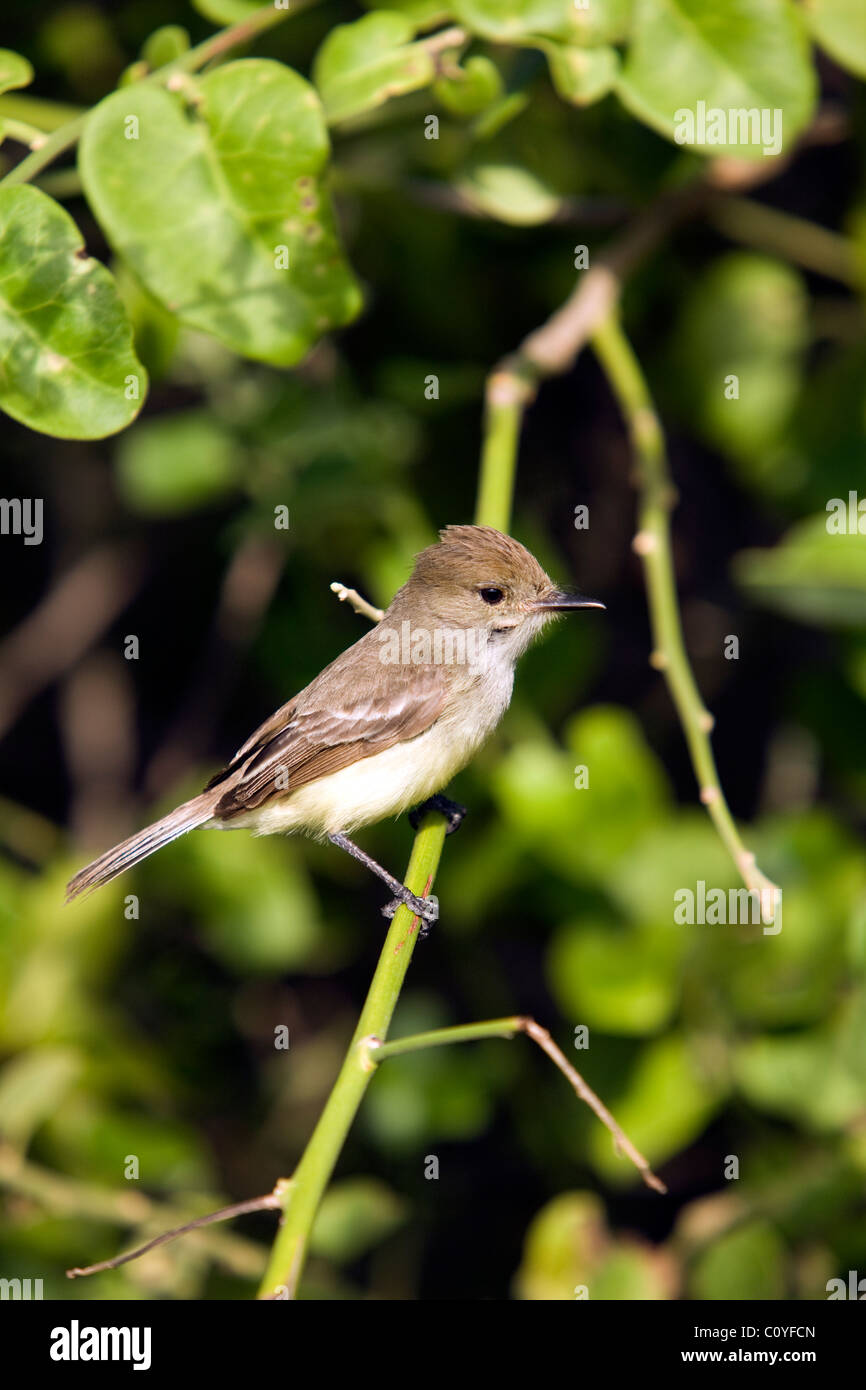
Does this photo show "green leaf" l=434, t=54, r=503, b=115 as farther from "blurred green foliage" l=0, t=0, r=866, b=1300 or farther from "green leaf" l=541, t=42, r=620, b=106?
"green leaf" l=541, t=42, r=620, b=106

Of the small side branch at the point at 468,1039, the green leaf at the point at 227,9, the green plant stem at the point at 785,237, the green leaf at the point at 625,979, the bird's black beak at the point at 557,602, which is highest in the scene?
the green plant stem at the point at 785,237

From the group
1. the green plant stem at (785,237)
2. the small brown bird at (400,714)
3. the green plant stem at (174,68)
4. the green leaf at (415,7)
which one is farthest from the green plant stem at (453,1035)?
the green plant stem at (785,237)

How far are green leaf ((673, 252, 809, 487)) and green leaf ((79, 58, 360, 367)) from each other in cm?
197

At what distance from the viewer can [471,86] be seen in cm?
335

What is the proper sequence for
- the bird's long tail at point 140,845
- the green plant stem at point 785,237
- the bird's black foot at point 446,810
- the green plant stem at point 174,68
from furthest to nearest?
1. the green plant stem at point 785,237
2. the bird's black foot at point 446,810
3. the bird's long tail at point 140,845
4. the green plant stem at point 174,68

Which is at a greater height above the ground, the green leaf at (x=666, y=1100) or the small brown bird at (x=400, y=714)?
the small brown bird at (x=400, y=714)

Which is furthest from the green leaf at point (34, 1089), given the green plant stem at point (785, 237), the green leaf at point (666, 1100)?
the green plant stem at point (785, 237)

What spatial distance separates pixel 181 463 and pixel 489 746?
1.46 metres

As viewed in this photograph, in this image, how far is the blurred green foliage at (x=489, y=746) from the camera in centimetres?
378

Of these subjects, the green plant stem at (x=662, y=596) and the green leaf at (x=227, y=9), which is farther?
the green leaf at (x=227, y=9)

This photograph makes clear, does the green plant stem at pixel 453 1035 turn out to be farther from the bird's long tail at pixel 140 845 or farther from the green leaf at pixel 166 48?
the green leaf at pixel 166 48

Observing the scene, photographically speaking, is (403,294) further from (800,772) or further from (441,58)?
(800,772)

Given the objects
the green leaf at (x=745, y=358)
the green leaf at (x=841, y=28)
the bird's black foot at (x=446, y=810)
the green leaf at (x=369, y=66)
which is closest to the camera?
the green leaf at (x=369, y=66)

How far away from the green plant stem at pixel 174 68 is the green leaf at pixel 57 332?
14cm
